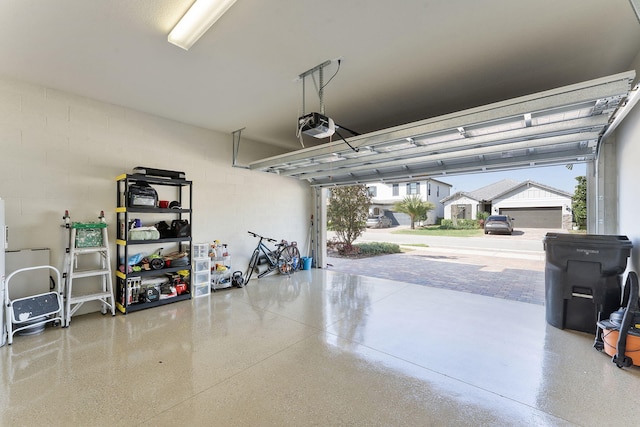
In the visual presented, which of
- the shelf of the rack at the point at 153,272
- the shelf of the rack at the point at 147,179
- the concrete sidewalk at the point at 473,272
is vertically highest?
the shelf of the rack at the point at 147,179

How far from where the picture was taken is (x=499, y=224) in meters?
12.5

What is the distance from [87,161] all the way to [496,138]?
547 cm

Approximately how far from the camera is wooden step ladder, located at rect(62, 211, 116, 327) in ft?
10.9

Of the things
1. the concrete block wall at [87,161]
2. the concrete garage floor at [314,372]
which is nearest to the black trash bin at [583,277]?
the concrete garage floor at [314,372]

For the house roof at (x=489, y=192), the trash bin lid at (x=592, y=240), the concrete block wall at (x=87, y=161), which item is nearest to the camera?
the trash bin lid at (x=592, y=240)

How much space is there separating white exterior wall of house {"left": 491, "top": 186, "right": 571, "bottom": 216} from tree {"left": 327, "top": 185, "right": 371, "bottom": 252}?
346 inches

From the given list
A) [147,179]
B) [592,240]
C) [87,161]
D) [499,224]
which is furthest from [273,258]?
[499,224]

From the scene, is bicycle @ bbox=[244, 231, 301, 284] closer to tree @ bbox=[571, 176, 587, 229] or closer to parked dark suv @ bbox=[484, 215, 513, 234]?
tree @ bbox=[571, 176, 587, 229]

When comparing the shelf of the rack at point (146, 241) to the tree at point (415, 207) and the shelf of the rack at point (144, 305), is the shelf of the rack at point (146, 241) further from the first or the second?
the tree at point (415, 207)

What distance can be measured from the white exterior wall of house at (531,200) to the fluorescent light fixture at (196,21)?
1523cm

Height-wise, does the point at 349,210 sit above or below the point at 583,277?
above

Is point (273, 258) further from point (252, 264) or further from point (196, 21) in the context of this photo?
point (196, 21)

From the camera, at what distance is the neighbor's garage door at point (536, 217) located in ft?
41.3

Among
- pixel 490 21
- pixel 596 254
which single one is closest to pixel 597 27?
pixel 490 21
